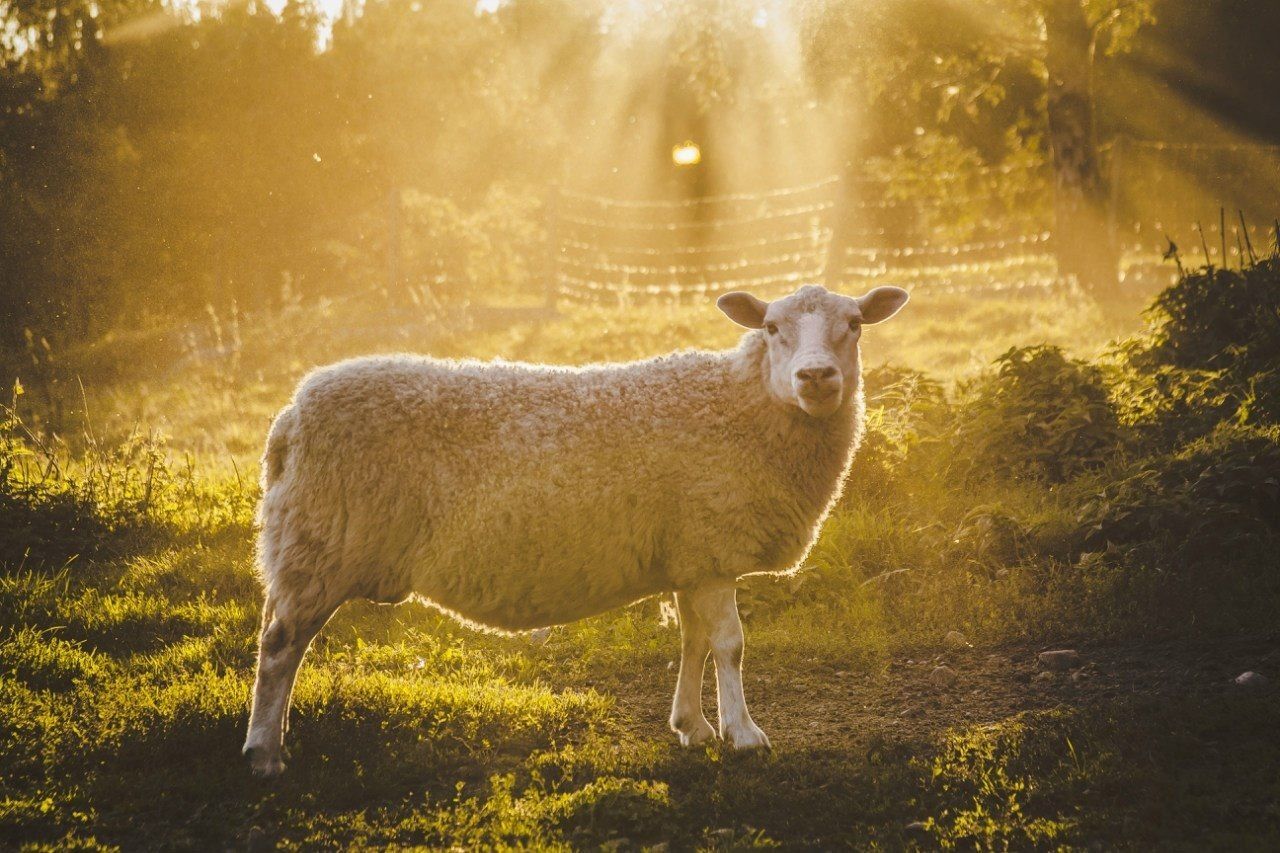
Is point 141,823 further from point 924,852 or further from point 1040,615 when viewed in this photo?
point 1040,615

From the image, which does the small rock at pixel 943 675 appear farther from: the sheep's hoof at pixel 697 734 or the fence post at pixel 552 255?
the fence post at pixel 552 255

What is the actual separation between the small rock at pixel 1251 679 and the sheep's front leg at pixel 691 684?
265 cm

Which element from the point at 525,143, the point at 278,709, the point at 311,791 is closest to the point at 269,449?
the point at 278,709

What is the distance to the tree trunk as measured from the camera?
57.6ft

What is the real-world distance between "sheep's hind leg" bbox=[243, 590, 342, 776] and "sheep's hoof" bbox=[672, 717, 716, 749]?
1917mm

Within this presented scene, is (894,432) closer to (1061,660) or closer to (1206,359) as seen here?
(1206,359)

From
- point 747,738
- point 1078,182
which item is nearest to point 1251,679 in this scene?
point 747,738

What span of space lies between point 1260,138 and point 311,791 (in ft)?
78.0

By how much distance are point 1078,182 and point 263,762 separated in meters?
16.3

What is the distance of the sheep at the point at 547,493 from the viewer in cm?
557

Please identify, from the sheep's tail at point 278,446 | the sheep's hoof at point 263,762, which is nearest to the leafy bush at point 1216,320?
the sheep's tail at point 278,446

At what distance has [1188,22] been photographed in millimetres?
20125

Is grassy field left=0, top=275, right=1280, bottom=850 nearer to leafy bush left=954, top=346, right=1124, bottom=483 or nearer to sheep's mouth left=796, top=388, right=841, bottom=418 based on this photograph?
leafy bush left=954, top=346, right=1124, bottom=483

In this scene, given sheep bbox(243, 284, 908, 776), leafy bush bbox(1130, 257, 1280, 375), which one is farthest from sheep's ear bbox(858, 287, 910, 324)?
leafy bush bbox(1130, 257, 1280, 375)
